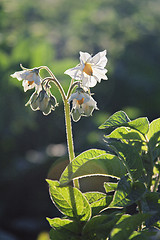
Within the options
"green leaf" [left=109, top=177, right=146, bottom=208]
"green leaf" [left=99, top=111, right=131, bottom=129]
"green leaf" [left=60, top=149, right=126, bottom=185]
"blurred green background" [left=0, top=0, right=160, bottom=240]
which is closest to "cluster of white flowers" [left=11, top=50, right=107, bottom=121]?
"green leaf" [left=99, top=111, right=131, bottom=129]

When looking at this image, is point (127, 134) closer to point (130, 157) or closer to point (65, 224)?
point (130, 157)

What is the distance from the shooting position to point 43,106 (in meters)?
1.50

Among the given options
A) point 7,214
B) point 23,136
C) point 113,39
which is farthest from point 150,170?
point 113,39

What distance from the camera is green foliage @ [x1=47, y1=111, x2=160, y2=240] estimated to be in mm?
1131

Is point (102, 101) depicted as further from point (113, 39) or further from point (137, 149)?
point (137, 149)

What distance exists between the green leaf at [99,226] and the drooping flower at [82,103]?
427 mm

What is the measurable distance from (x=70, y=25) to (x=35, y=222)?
5.98m

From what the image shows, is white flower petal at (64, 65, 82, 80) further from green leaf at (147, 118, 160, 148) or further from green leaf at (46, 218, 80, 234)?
green leaf at (46, 218, 80, 234)

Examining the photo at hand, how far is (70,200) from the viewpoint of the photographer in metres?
1.23

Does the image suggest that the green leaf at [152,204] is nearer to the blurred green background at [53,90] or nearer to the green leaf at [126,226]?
the green leaf at [126,226]

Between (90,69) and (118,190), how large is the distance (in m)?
0.53

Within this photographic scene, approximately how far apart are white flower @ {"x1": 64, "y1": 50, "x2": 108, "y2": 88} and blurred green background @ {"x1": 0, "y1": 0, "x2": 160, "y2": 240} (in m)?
1.56

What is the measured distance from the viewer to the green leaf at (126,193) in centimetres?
111

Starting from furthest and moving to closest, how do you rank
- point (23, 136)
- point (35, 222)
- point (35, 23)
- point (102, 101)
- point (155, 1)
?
point (155, 1) → point (35, 23) → point (102, 101) → point (23, 136) → point (35, 222)
